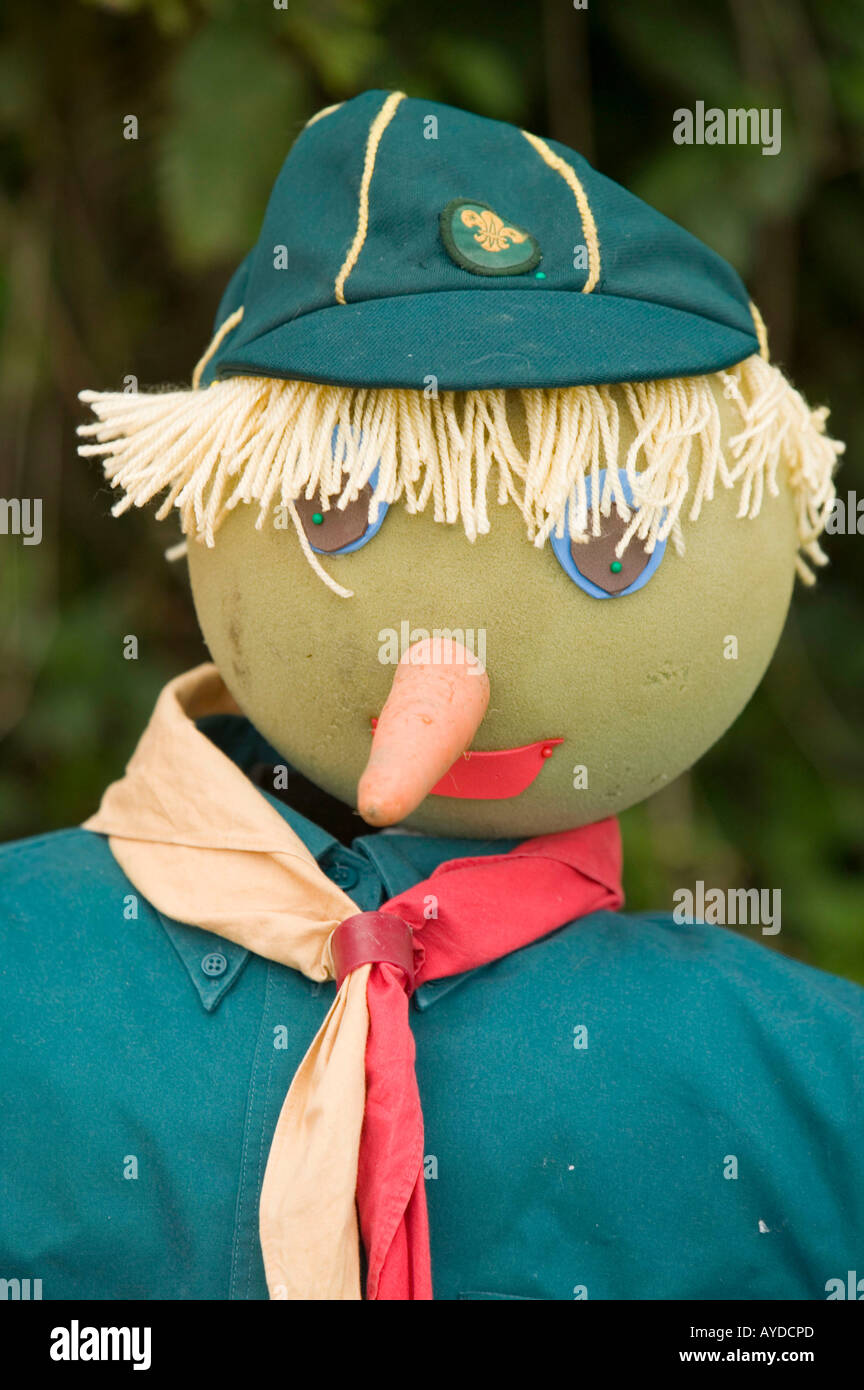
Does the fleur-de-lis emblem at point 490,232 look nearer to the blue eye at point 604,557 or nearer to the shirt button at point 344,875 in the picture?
the blue eye at point 604,557

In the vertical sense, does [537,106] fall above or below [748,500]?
above

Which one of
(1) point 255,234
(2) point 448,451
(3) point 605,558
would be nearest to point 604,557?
(3) point 605,558

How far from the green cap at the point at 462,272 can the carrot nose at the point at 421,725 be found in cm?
16

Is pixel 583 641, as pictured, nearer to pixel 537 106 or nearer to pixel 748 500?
pixel 748 500

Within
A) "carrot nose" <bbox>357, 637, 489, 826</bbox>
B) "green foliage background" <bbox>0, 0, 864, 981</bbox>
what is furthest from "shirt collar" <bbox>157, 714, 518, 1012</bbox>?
"green foliage background" <bbox>0, 0, 864, 981</bbox>

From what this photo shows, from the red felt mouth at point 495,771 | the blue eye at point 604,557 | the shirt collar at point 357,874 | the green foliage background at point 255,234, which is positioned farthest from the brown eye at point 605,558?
the green foliage background at point 255,234

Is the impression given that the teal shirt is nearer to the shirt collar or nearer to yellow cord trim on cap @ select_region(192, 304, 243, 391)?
the shirt collar

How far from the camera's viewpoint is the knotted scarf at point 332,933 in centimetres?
77

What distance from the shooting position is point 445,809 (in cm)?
90

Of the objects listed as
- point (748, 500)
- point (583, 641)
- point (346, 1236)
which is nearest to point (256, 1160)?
point (346, 1236)

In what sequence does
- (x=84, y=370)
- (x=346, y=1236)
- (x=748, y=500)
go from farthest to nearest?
(x=84, y=370) → (x=748, y=500) → (x=346, y=1236)
